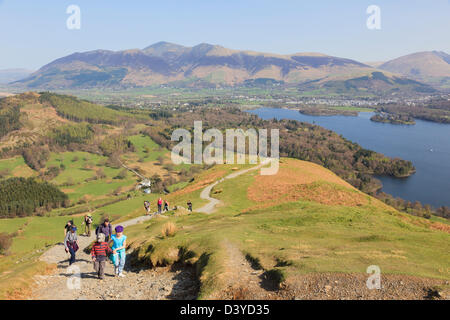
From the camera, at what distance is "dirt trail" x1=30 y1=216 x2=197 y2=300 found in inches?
607

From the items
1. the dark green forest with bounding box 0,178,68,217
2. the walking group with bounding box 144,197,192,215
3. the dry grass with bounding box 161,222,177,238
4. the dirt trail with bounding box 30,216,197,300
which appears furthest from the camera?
the dark green forest with bounding box 0,178,68,217

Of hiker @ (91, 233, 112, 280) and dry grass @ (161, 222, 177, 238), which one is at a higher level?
hiker @ (91, 233, 112, 280)

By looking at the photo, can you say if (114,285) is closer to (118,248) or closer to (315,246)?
(118,248)

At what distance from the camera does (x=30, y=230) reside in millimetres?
96250

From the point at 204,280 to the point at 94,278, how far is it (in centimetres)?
804

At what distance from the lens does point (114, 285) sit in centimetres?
1706

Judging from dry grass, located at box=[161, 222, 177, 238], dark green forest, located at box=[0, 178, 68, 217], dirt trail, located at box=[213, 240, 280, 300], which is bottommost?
dark green forest, located at box=[0, 178, 68, 217]

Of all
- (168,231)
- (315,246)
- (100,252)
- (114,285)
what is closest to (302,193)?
(168,231)

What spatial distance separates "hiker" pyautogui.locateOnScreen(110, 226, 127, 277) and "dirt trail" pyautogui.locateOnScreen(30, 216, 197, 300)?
64 centimetres

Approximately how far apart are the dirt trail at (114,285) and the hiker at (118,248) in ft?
2.11

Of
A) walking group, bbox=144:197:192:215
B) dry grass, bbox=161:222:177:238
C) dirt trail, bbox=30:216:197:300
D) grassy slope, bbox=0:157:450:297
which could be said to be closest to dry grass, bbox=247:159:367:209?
walking group, bbox=144:197:192:215

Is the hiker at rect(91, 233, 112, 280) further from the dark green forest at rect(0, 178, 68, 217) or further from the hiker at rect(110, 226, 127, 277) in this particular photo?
the dark green forest at rect(0, 178, 68, 217)

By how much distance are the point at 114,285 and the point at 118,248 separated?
209 centimetres

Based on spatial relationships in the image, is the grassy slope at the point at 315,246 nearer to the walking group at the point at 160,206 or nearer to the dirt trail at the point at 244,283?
the dirt trail at the point at 244,283
